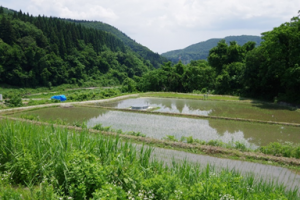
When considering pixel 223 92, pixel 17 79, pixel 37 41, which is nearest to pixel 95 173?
pixel 223 92

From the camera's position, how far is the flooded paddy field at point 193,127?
10234mm

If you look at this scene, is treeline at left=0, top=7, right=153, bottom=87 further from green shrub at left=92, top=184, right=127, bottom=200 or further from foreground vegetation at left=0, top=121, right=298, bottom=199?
green shrub at left=92, top=184, right=127, bottom=200

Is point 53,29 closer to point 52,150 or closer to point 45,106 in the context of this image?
point 45,106

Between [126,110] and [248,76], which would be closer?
[126,110]

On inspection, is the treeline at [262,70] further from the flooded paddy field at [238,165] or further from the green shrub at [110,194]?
the green shrub at [110,194]

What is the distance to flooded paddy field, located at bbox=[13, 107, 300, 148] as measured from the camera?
10.2 m

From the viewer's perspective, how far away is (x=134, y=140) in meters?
9.14

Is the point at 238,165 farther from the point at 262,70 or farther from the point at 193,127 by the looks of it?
the point at 262,70

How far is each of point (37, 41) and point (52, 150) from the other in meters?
52.6

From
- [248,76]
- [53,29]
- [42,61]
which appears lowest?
[248,76]

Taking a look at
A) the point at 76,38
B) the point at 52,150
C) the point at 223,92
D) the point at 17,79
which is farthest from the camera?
the point at 76,38

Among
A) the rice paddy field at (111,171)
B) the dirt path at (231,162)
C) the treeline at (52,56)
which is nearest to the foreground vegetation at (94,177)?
the rice paddy field at (111,171)

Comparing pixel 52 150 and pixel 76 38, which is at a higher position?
pixel 76 38

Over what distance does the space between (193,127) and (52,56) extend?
45682 mm
